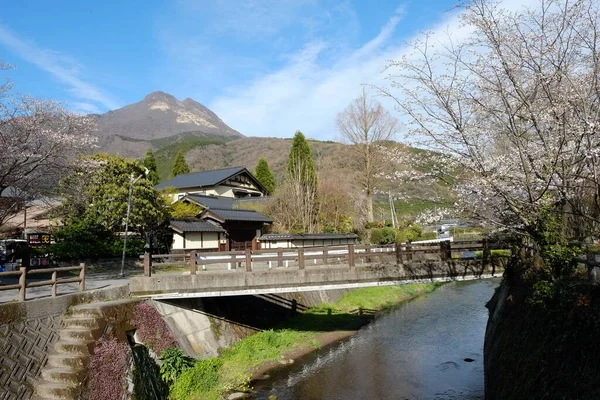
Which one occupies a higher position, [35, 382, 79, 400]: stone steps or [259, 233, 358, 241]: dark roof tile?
[259, 233, 358, 241]: dark roof tile

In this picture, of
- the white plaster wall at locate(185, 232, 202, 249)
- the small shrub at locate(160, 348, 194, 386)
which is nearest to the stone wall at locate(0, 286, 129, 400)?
the small shrub at locate(160, 348, 194, 386)

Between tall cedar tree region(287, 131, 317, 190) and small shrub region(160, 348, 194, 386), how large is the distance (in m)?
23.8

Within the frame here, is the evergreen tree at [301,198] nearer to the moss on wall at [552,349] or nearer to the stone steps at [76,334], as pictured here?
the stone steps at [76,334]

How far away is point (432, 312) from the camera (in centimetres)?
2273

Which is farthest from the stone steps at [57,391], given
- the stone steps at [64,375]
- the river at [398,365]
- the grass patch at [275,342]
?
the river at [398,365]

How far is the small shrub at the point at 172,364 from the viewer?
11.8 metres

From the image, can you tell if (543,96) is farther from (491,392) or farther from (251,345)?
(251,345)

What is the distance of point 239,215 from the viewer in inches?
1206

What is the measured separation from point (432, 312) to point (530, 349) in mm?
15427

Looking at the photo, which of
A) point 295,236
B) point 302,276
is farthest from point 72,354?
point 295,236

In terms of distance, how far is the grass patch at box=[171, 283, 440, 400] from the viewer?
11945 mm

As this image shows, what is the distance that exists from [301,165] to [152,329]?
2839 cm

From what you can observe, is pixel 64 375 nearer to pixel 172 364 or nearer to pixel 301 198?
pixel 172 364

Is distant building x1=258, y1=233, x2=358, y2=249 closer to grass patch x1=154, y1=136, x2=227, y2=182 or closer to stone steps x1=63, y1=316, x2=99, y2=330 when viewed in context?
stone steps x1=63, y1=316, x2=99, y2=330
